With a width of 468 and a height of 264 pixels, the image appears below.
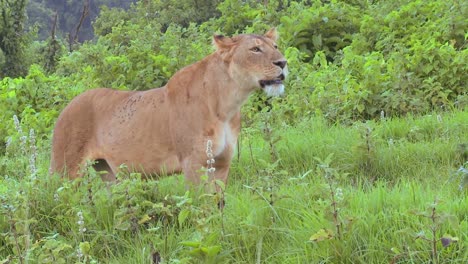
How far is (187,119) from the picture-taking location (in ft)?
15.5

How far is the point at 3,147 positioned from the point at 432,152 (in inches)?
238

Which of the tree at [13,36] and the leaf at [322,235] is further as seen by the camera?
the tree at [13,36]

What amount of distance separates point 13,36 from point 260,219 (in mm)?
23420

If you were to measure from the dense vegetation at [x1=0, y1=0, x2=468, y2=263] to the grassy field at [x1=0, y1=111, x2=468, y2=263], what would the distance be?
0.01 meters

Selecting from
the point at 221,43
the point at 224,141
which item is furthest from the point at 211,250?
the point at 221,43

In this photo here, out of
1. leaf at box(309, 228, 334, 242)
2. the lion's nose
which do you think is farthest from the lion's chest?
leaf at box(309, 228, 334, 242)

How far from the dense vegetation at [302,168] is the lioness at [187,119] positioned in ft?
0.76

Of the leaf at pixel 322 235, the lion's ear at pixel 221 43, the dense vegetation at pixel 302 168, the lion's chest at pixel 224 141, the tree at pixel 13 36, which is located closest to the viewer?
the leaf at pixel 322 235

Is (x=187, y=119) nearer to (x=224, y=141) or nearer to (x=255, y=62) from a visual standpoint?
(x=224, y=141)

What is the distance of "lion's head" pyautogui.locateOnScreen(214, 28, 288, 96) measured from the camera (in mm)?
4613

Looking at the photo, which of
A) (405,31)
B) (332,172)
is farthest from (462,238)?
(405,31)

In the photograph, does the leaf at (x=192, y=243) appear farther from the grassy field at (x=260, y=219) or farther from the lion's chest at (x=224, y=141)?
the lion's chest at (x=224, y=141)

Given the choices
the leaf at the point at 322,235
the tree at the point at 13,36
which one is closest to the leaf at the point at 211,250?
the leaf at the point at 322,235

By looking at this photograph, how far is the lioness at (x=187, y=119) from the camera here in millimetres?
4637
